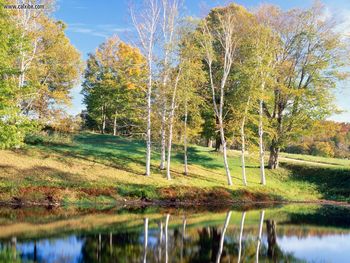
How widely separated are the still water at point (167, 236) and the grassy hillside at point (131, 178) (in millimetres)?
3465

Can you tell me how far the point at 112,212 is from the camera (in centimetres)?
2258

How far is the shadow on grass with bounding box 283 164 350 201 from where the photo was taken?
1430 inches

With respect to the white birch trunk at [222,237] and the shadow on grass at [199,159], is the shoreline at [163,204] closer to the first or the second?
the white birch trunk at [222,237]

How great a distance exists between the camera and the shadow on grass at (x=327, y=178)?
36.3 m

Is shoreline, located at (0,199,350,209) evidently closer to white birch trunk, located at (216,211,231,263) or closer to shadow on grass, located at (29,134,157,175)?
white birch trunk, located at (216,211,231,263)

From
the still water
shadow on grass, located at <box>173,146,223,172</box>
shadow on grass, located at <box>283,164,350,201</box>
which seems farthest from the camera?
shadow on grass, located at <box>173,146,223,172</box>

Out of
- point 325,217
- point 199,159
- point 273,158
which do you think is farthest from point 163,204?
point 273,158

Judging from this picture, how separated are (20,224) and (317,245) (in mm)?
12215

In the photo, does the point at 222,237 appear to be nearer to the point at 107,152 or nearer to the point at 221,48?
the point at 107,152

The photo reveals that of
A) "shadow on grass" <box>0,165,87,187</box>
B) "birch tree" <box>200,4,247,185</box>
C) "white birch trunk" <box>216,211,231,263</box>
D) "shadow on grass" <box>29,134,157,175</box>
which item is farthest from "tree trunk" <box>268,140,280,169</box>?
"shadow on grass" <box>0,165,87,187</box>

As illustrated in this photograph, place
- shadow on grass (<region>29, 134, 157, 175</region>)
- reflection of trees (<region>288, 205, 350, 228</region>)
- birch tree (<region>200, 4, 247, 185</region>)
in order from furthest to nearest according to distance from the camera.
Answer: shadow on grass (<region>29, 134, 157, 175</region>), birch tree (<region>200, 4, 247, 185</region>), reflection of trees (<region>288, 205, 350, 228</region>)

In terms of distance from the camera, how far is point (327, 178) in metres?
39.5

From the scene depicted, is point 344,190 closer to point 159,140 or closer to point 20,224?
point 159,140

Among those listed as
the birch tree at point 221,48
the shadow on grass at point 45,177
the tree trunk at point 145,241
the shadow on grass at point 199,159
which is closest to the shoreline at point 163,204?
the shadow on grass at point 45,177
